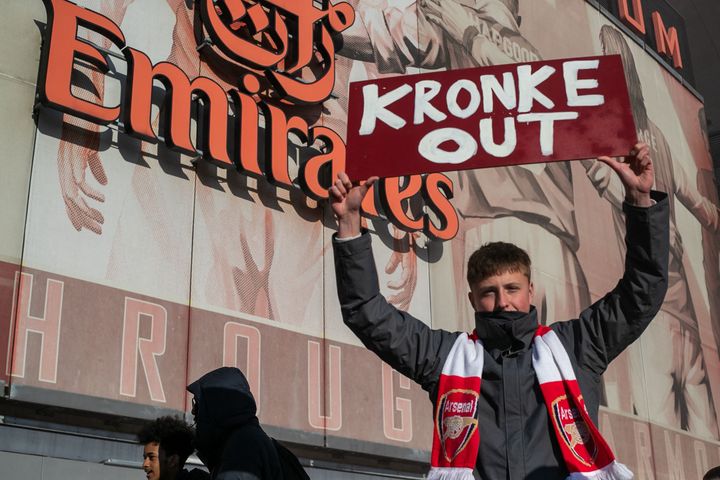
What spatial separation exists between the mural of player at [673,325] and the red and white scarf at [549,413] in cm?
→ 1249

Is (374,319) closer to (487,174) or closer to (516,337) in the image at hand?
(516,337)

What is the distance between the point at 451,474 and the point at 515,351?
1.47 ft

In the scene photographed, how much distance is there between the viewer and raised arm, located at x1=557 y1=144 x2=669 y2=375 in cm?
307

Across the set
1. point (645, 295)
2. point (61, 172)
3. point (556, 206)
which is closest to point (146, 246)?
point (61, 172)

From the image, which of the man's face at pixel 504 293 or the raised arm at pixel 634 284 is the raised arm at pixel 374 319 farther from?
the raised arm at pixel 634 284

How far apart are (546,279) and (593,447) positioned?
441 inches

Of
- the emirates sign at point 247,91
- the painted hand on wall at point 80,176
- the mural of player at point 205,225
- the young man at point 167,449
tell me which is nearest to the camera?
the young man at point 167,449

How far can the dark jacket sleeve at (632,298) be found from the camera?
3064 millimetres

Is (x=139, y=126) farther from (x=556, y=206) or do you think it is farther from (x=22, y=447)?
(x=556, y=206)

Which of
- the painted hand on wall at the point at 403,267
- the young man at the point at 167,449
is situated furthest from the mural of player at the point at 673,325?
the young man at the point at 167,449

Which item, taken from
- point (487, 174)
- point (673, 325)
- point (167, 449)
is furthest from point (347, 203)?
point (673, 325)

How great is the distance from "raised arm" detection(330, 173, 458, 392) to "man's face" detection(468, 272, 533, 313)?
202mm

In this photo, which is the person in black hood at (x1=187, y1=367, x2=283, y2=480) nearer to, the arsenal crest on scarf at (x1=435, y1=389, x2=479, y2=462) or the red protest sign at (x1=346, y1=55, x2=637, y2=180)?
the arsenal crest on scarf at (x1=435, y1=389, x2=479, y2=462)

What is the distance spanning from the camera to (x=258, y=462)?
3.75 meters
